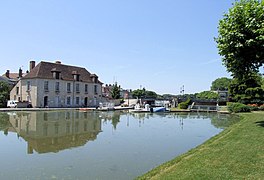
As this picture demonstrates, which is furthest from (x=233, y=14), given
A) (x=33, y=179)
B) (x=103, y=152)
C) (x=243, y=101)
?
(x=243, y=101)

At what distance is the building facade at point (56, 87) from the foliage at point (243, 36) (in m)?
35.2

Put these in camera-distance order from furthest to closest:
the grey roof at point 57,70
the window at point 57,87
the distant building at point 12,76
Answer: the distant building at point 12,76 → the window at point 57,87 → the grey roof at point 57,70

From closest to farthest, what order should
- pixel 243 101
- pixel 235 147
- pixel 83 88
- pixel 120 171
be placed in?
pixel 120 171 < pixel 235 147 < pixel 243 101 < pixel 83 88

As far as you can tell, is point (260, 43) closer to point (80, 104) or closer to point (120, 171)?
point (120, 171)

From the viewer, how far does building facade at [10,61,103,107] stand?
42.9 m

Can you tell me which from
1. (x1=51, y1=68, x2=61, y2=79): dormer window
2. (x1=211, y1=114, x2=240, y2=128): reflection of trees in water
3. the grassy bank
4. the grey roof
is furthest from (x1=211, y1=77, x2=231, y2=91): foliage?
the grassy bank

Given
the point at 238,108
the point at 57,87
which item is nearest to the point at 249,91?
the point at 238,108

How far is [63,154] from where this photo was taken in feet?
31.8

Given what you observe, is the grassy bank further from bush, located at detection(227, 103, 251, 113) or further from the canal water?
bush, located at detection(227, 103, 251, 113)

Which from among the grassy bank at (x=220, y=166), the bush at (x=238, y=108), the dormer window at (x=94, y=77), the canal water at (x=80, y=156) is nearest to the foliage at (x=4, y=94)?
the dormer window at (x=94, y=77)

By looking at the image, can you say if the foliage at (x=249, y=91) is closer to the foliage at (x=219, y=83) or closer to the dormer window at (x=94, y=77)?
the dormer window at (x=94, y=77)

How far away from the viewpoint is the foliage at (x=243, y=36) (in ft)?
40.3

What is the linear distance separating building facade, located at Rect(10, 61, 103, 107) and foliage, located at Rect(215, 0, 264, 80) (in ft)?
115

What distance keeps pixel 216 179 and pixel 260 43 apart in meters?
8.87
